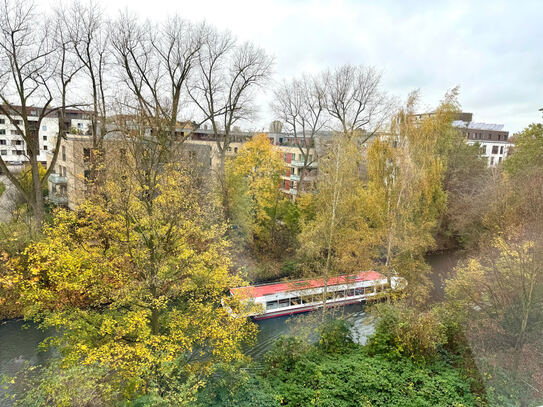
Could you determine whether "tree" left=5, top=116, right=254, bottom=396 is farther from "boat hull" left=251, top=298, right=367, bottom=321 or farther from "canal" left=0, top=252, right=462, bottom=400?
"boat hull" left=251, top=298, right=367, bottom=321

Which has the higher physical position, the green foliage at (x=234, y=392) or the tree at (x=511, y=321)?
the tree at (x=511, y=321)

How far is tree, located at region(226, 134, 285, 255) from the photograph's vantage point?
15742 millimetres

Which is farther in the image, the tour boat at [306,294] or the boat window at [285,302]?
the boat window at [285,302]

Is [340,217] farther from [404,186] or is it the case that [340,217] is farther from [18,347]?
[18,347]

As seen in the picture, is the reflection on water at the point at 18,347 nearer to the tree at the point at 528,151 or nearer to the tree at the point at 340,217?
the tree at the point at 340,217

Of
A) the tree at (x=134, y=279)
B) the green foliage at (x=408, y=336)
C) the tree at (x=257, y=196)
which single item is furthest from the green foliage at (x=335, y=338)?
the tree at (x=257, y=196)

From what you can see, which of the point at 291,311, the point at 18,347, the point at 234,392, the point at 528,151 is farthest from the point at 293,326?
the point at 528,151

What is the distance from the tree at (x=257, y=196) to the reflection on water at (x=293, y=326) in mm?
4572

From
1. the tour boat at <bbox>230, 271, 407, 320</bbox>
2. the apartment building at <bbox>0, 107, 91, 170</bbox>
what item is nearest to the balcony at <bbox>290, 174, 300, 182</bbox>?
the tour boat at <bbox>230, 271, 407, 320</bbox>

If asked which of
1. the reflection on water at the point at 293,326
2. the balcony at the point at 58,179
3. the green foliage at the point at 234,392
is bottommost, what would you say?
the reflection on water at the point at 293,326

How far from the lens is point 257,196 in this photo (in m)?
16.3

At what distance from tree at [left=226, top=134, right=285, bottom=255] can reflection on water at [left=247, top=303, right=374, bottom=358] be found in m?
4.57

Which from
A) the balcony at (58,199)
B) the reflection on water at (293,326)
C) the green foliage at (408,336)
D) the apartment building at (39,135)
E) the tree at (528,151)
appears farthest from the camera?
the apartment building at (39,135)

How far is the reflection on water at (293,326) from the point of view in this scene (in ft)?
35.7
